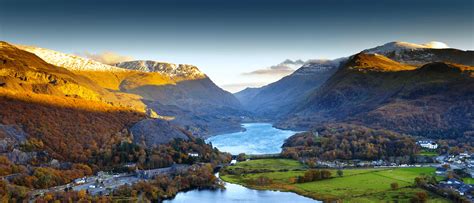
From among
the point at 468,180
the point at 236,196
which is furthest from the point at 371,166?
the point at 236,196

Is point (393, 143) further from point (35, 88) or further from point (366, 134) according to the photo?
point (35, 88)

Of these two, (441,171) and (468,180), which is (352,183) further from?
(468,180)

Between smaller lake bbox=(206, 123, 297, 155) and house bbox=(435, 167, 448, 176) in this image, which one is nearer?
house bbox=(435, 167, 448, 176)

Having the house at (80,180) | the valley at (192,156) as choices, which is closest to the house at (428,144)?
the valley at (192,156)

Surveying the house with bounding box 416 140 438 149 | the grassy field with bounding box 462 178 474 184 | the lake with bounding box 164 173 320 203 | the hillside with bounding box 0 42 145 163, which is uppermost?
the hillside with bounding box 0 42 145 163

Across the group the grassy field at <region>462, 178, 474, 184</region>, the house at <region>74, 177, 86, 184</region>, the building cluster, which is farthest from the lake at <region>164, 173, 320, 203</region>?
the building cluster

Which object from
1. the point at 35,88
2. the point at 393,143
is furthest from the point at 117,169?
the point at 393,143

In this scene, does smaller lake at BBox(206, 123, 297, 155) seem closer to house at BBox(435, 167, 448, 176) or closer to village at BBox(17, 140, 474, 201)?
village at BBox(17, 140, 474, 201)

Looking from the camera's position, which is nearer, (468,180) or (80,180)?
(468,180)
